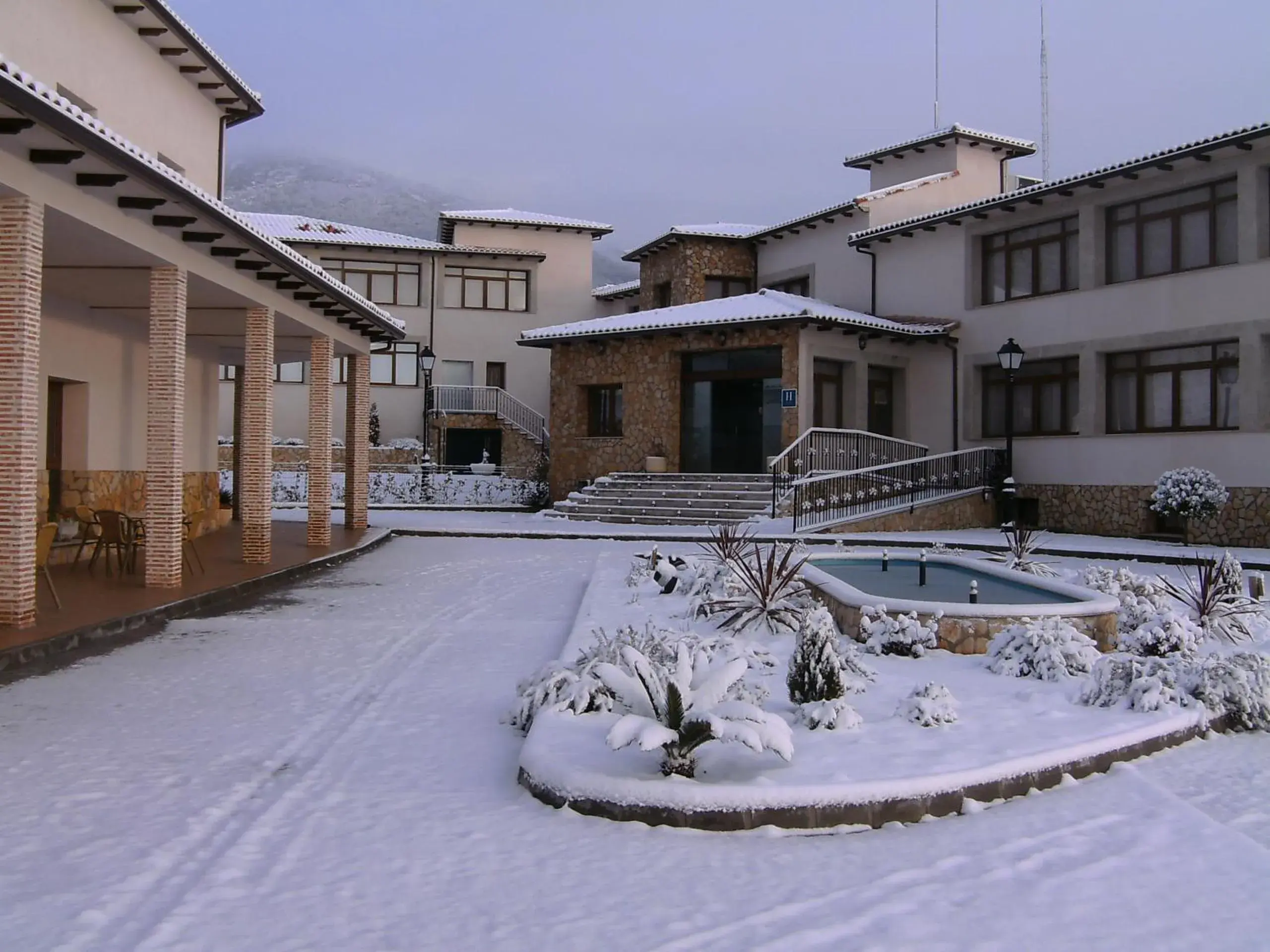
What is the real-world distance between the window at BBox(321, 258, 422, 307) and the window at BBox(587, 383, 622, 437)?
11.3 m

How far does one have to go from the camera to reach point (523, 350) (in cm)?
3597

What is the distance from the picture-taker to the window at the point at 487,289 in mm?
35312

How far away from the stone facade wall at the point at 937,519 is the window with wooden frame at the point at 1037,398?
5.73 ft

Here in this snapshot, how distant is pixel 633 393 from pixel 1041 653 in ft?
58.3

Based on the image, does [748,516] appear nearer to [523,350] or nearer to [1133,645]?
[1133,645]

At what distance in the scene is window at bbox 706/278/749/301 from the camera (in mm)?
28703

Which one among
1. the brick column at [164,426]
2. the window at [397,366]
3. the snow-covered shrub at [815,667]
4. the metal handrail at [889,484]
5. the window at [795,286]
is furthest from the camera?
A: the window at [397,366]

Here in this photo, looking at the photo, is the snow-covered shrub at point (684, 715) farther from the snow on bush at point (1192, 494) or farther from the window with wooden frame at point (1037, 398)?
the window with wooden frame at point (1037, 398)

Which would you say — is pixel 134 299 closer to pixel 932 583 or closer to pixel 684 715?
pixel 932 583

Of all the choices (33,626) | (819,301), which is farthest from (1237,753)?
(819,301)

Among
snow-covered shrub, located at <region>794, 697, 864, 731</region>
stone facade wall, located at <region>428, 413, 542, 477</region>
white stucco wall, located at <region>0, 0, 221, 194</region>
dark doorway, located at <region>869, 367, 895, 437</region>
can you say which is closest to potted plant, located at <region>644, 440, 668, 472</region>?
dark doorway, located at <region>869, 367, 895, 437</region>

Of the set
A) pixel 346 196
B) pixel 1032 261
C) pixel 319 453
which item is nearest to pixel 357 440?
pixel 319 453

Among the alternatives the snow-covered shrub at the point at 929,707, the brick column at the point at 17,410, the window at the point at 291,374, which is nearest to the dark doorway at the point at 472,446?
the window at the point at 291,374

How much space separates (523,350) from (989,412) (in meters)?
18.2
